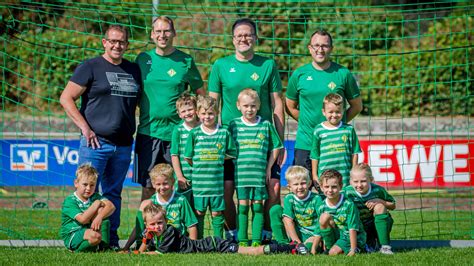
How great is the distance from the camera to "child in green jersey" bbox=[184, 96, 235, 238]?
7113mm

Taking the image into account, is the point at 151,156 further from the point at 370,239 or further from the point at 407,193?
the point at 407,193

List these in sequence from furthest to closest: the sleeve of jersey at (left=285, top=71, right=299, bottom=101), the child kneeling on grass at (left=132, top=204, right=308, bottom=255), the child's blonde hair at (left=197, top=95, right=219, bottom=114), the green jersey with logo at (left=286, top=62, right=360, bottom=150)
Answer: the sleeve of jersey at (left=285, top=71, right=299, bottom=101) → the green jersey with logo at (left=286, top=62, right=360, bottom=150) → the child's blonde hair at (left=197, top=95, right=219, bottom=114) → the child kneeling on grass at (left=132, top=204, right=308, bottom=255)

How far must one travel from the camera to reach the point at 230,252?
7.02m

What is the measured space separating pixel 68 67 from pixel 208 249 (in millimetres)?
9489

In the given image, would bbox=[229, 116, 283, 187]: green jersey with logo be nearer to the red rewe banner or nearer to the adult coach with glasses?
the adult coach with glasses

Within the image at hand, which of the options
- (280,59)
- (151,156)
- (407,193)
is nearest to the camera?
(151,156)

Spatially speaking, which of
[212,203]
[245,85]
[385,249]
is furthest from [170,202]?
[385,249]

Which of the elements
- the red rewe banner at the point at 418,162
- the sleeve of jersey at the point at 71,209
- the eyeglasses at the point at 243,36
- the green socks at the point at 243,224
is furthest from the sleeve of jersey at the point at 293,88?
the red rewe banner at the point at 418,162

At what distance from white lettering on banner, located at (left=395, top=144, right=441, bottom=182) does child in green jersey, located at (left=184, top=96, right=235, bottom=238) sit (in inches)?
215

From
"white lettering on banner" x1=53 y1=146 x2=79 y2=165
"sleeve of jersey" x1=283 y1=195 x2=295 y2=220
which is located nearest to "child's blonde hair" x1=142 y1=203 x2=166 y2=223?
"sleeve of jersey" x1=283 y1=195 x2=295 y2=220

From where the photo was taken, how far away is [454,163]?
11.9 meters

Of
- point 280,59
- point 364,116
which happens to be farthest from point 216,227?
point 280,59

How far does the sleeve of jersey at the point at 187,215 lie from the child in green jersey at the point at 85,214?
0.61 metres

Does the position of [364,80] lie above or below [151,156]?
above
